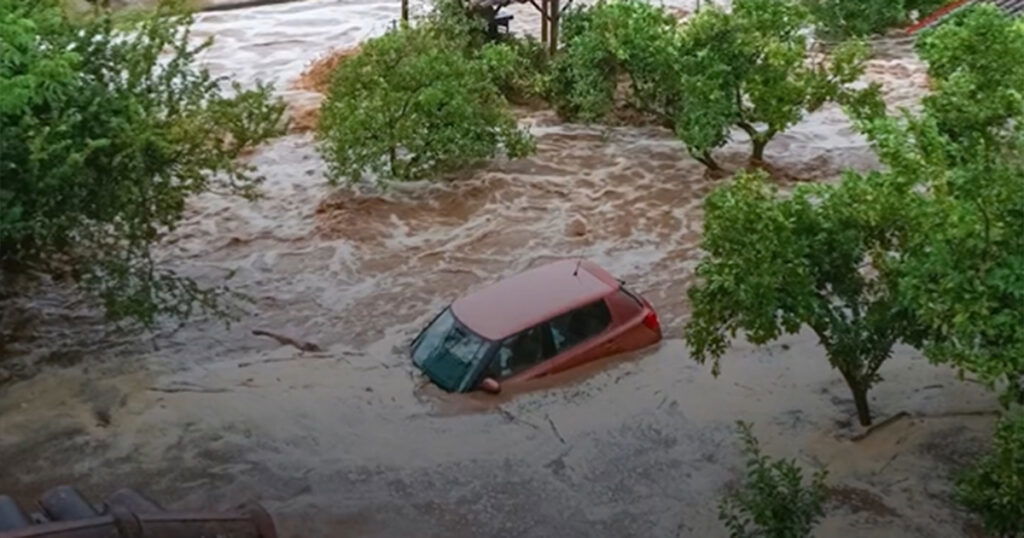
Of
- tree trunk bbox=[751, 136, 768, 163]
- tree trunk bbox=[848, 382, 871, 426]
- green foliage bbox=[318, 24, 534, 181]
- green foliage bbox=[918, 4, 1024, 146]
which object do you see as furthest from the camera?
tree trunk bbox=[751, 136, 768, 163]

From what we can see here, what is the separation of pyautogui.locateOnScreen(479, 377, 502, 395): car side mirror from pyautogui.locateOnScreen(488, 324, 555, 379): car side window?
78 millimetres

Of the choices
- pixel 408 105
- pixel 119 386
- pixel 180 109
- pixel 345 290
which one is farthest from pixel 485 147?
pixel 119 386

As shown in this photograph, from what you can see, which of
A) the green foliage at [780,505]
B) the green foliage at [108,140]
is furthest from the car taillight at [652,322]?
the green foliage at [108,140]

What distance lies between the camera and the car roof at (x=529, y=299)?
41.7ft

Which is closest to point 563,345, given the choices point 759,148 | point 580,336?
point 580,336

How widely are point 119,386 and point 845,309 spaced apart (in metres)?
7.36

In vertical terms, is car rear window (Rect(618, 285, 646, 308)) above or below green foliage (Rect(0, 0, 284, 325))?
below

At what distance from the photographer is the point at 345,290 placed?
16281 millimetres

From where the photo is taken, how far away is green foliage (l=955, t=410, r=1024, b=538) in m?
8.79

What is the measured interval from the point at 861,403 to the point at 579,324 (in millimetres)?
2793

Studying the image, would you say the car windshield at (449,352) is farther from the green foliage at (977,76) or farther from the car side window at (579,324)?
the green foliage at (977,76)

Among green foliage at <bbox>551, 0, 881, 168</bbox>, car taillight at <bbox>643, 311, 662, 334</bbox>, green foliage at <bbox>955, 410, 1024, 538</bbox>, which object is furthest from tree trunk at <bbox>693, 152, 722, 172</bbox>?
green foliage at <bbox>955, 410, 1024, 538</bbox>

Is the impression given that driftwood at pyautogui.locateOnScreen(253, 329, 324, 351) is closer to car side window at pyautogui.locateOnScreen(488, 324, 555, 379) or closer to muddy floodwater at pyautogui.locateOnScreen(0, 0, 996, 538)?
muddy floodwater at pyautogui.locateOnScreen(0, 0, 996, 538)

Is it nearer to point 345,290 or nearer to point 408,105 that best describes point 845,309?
point 345,290
